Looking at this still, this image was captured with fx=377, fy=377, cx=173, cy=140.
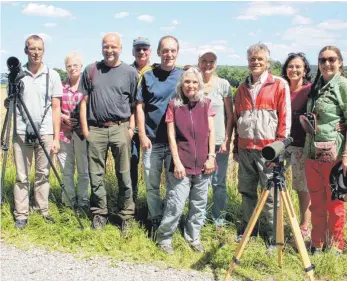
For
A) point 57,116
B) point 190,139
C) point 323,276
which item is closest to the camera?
point 323,276

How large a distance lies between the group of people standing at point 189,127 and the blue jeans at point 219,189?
0.01 meters

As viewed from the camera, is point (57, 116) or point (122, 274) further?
point (57, 116)

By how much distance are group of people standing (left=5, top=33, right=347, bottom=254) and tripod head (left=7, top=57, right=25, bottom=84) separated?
21 centimetres

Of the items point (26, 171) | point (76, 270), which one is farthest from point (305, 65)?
point (26, 171)

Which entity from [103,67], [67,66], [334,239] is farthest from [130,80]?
[334,239]

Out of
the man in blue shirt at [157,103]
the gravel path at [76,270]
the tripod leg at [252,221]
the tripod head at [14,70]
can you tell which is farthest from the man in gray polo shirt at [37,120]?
the tripod leg at [252,221]

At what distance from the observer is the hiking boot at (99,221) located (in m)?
4.77

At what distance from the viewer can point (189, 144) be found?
4.10 metres

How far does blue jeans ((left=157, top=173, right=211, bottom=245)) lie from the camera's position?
416 cm

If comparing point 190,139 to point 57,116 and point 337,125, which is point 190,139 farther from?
point 57,116

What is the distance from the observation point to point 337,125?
396 cm

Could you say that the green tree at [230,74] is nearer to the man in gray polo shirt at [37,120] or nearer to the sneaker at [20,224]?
the man in gray polo shirt at [37,120]

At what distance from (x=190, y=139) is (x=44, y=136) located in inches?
78.5

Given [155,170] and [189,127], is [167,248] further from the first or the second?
[189,127]
